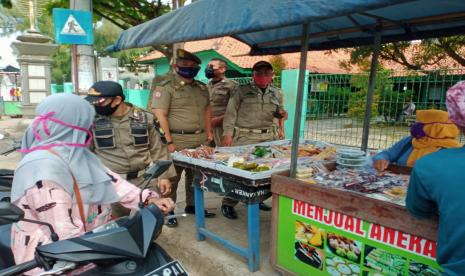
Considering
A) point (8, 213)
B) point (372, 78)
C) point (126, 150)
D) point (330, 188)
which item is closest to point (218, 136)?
point (126, 150)

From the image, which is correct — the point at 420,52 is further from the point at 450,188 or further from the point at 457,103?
the point at 450,188

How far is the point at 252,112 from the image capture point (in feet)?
13.0

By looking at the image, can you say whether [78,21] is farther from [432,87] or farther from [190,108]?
[432,87]

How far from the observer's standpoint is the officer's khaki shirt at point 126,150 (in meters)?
2.96

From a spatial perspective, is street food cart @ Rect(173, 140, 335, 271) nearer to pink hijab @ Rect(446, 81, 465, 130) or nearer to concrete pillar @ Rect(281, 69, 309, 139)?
pink hijab @ Rect(446, 81, 465, 130)

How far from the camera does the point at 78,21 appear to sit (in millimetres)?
4227

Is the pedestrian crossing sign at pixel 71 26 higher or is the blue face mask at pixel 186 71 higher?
the pedestrian crossing sign at pixel 71 26

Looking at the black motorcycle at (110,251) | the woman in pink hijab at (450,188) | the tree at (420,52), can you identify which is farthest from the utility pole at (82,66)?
the tree at (420,52)

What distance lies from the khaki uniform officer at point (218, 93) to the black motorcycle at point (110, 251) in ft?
11.3

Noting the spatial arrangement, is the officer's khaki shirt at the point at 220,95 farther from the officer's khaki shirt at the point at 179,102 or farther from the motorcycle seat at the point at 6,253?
the motorcycle seat at the point at 6,253

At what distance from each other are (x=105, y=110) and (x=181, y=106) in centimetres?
107

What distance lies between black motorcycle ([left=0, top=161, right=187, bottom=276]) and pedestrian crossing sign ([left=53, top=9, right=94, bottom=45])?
11.3 ft

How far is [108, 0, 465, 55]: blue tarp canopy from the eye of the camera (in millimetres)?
1859

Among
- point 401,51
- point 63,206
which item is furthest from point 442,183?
point 401,51
